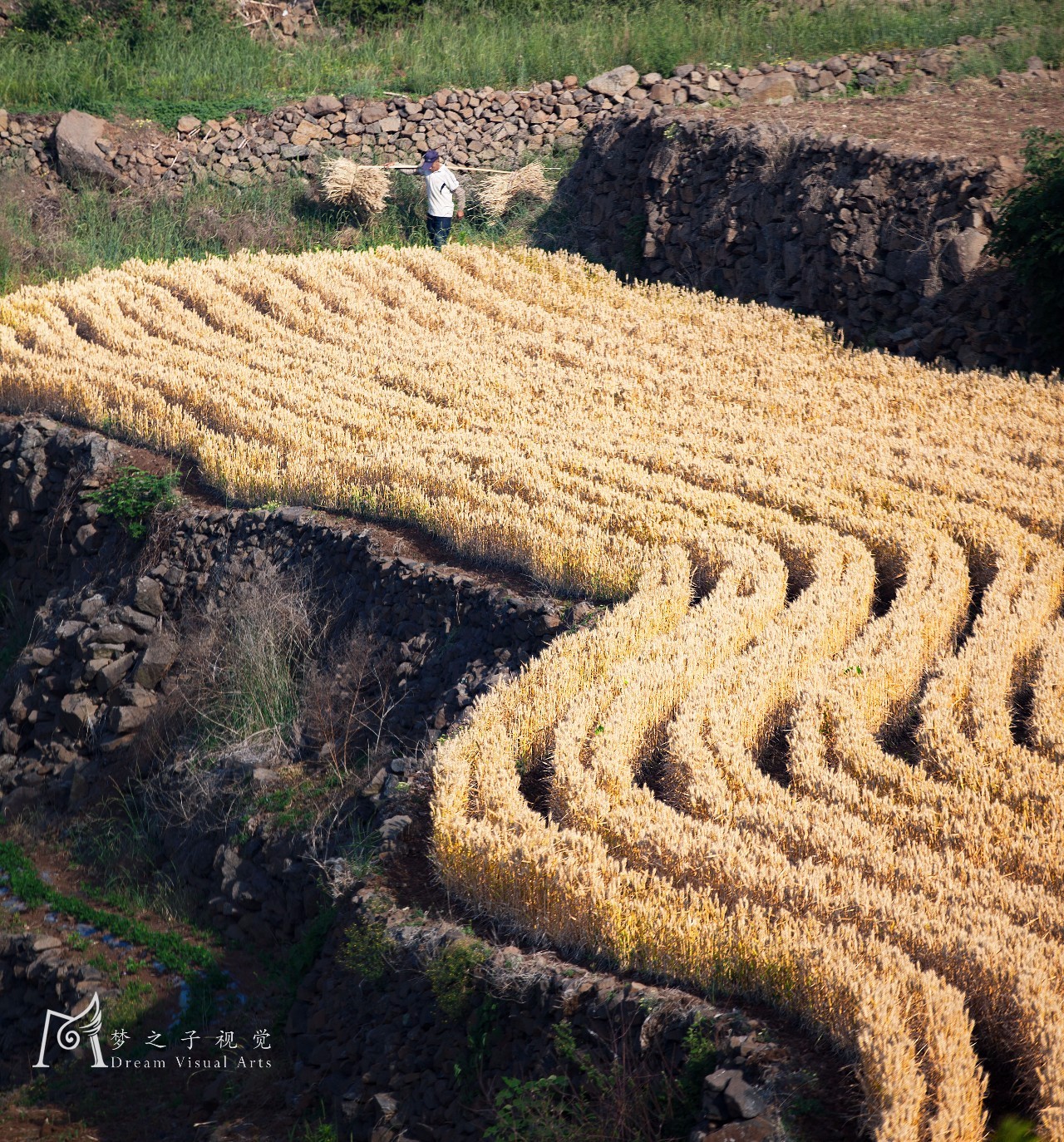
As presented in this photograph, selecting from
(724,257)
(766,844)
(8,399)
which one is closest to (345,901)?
(766,844)

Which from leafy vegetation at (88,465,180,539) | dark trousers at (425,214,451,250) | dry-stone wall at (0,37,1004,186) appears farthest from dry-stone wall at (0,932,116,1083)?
dry-stone wall at (0,37,1004,186)

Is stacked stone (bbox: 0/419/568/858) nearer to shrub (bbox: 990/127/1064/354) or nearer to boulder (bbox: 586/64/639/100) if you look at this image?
shrub (bbox: 990/127/1064/354)

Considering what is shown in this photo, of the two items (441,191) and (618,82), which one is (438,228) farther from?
(618,82)

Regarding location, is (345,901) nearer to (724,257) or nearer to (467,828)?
(467,828)

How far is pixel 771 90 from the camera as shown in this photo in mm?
20047

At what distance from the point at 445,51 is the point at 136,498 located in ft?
50.2

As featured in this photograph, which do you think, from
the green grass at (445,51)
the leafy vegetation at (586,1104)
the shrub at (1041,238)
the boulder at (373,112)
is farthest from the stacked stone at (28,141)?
the leafy vegetation at (586,1104)

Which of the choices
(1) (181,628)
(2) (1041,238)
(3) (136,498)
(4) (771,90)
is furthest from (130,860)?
(4) (771,90)

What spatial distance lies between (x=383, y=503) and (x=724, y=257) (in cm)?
879

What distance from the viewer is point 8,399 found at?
1372 centimetres

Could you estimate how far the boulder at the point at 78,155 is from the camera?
2048 cm

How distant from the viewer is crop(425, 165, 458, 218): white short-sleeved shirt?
19.0m

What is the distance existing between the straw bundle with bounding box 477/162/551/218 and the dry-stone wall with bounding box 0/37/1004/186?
4.07 feet

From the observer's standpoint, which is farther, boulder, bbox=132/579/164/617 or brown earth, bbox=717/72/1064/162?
brown earth, bbox=717/72/1064/162
